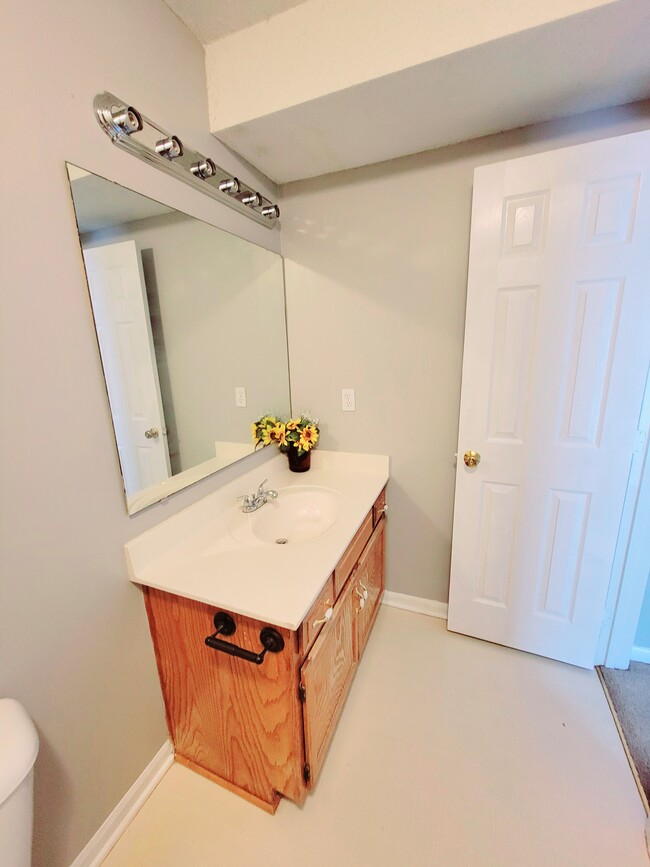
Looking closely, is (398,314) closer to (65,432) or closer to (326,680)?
(65,432)

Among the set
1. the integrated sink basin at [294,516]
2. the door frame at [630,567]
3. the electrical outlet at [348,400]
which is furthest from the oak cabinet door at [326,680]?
the door frame at [630,567]

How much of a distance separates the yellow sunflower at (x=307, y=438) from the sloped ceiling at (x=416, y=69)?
118 centimetres

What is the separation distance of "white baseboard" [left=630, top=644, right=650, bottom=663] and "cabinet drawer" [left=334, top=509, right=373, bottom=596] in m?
1.31

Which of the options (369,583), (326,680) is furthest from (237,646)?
(369,583)

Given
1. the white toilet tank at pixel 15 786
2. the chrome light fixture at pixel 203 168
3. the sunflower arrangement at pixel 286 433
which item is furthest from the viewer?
the sunflower arrangement at pixel 286 433

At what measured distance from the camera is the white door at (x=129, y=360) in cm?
96

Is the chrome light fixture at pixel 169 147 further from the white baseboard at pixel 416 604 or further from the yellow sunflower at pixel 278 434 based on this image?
the white baseboard at pixel 416 604

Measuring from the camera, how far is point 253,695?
103 cm

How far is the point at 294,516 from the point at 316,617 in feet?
1.87

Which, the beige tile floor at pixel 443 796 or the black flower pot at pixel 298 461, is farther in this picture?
the black flower pot at pixel 298 461

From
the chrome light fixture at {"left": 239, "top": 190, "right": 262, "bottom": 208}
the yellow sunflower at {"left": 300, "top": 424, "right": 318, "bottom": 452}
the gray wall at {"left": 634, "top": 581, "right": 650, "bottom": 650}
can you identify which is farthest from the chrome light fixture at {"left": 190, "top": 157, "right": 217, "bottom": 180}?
the gray wall at {"left": 634, "top": 581, "right": 650, "bottom": 650}

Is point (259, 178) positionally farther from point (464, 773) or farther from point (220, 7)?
point (464, 773)

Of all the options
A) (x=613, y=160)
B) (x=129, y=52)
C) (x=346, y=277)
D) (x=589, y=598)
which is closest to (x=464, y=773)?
(x=589, y=598)

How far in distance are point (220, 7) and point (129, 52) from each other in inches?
13.6
